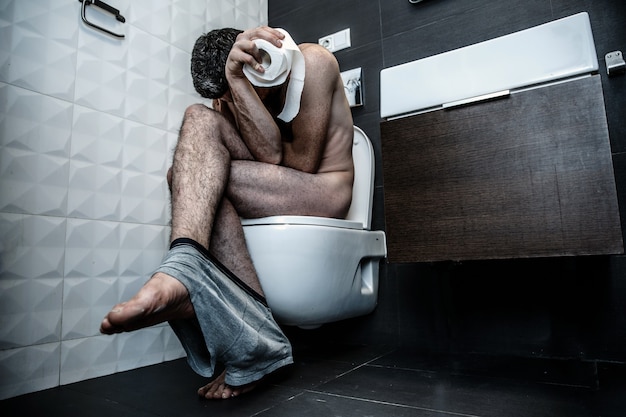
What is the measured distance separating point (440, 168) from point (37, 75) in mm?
1031

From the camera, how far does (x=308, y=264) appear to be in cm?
101

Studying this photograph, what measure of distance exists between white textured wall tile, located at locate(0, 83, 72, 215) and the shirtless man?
347 mm

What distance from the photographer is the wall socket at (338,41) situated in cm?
168

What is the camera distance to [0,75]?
1.04 metres

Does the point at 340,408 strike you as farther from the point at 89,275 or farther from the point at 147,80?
the point at 147,80

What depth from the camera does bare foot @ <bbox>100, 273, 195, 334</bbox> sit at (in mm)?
644

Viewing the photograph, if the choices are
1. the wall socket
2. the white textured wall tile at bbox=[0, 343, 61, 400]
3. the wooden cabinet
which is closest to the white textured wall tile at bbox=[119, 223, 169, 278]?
the white textured wall tile at bbox=[0, 343, 61, 400]

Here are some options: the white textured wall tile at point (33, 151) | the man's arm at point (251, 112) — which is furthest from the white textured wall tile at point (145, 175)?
the man's arm at point (251, 112)

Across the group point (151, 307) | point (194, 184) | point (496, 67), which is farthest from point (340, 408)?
point (496, 67)

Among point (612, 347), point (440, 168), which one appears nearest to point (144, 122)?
point (440, 168)

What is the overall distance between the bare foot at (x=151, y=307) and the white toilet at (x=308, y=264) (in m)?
0.26

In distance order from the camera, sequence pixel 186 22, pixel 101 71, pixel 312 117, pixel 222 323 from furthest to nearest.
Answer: pixel 186 22
pixel 101 71
pixel 312 117
pixel 222 323

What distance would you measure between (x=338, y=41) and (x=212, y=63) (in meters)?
0.68

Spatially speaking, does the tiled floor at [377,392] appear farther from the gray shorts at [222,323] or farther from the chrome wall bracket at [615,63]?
the chrome wall bracket at [615,63]
